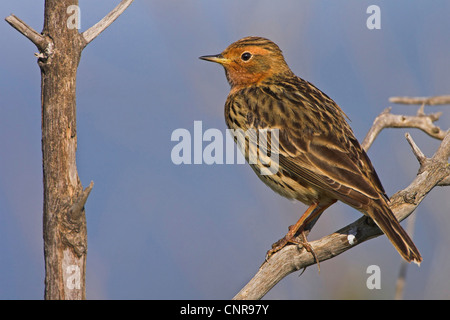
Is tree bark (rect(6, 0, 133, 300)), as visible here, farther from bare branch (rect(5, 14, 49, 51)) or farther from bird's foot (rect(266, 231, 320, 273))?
bird's foot (rect(266, 231, 320, 273))

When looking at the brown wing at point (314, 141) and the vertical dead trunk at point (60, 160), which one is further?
the brown wing at point (314, 141)

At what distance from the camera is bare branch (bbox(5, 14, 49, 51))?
3578mm

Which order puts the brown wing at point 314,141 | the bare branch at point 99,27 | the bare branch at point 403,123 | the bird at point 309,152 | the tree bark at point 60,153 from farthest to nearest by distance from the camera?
the bare branch at point 403,123 < the brown wing at point 314,141 < the bird at point 309,152 < the bare branch at point 99,27 < the tree bark at point 60,153

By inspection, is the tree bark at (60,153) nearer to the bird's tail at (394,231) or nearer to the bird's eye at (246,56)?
the bird's tail at (394,231)

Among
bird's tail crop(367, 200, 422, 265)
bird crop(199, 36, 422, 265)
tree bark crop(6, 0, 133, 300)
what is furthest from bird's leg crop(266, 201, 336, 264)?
tree bark crop(6, 0, 133, 300)

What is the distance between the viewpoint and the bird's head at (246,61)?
654 centimetres

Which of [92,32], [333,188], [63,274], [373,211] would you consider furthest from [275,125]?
[63,274]

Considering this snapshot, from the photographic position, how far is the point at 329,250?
4.82m

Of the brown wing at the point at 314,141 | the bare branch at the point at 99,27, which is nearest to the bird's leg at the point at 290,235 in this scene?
the brown wing at the point at 314,141

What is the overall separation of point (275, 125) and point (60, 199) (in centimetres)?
250

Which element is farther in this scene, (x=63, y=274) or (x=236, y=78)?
(x=236, y=78)

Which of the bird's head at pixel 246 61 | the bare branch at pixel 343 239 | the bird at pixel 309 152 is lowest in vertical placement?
the bare branch at pixel 343 239

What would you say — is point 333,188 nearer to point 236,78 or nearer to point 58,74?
point 236,78

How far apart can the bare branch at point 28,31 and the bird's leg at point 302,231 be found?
8.94 feet
